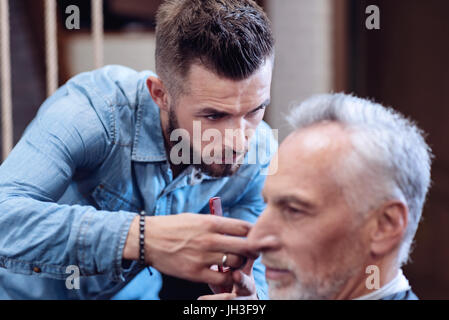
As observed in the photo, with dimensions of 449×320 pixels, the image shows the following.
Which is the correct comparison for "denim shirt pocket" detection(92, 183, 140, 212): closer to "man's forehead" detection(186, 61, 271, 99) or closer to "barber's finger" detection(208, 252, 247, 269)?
"man's forehead" detection(186, 61, 271, 99)

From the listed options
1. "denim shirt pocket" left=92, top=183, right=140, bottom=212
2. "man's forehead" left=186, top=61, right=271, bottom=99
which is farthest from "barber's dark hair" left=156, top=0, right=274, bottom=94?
"denim shirt pocket" left=92, top=183, right=140, bottom=212

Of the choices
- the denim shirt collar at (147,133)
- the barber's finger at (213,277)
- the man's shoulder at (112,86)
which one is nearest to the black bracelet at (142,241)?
the barber's finger at (213,277)

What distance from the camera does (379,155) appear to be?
104 cm

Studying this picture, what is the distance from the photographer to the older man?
1.04 m

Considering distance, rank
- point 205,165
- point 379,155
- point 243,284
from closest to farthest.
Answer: point 379,155, point 243,284, point 205,165

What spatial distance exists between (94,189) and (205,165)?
0.31 m

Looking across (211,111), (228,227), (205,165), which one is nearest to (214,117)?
(211,111)

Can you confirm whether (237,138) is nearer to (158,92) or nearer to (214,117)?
(214,117)

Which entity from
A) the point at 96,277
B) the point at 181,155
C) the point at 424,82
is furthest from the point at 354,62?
the point at 96,277

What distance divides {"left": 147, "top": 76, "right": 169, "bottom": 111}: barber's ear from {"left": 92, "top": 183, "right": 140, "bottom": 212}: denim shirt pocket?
0.27 meters

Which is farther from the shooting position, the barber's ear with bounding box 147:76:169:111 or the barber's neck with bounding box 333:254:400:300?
the barber's ear with bounding box 147:76:169:111

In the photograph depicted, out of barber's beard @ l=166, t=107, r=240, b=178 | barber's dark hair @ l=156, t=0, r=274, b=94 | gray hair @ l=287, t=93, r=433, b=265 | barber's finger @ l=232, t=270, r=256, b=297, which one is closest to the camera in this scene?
gray hair @ l=287, t=93, r=433, b=265

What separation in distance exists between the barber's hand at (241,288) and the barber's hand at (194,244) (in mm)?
27

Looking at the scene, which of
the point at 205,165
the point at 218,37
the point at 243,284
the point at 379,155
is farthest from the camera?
the point at 205,165
